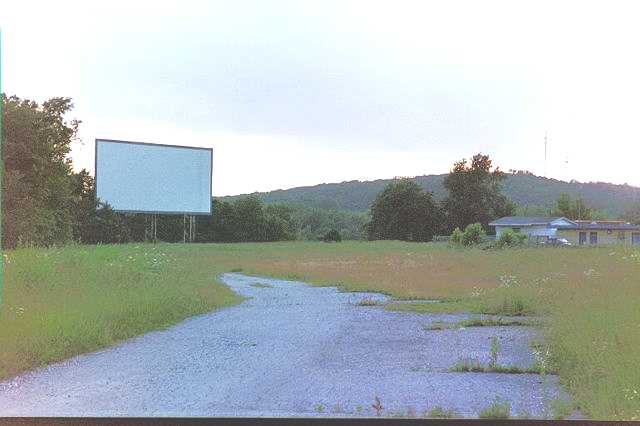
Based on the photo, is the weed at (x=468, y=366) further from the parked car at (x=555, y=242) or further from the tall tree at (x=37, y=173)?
the tall tree at (x=37, y=173)

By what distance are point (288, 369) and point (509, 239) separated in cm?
134

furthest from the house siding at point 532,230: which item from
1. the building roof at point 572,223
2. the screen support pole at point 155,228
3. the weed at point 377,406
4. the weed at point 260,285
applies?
the screen support pole at point 155,228

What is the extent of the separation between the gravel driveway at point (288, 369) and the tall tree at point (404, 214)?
0.42m

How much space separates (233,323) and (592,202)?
2016 millimetres

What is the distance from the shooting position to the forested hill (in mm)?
4270

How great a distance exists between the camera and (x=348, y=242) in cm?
431

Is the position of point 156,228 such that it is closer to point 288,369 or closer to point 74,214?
point 74,214

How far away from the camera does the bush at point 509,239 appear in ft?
14.2

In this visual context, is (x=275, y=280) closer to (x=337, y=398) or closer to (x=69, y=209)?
(x=337, y=398)

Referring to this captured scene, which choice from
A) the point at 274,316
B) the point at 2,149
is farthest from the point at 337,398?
the point at 2,149

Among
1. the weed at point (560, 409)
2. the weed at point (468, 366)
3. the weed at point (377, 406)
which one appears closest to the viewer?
the weed at point (560, 409)

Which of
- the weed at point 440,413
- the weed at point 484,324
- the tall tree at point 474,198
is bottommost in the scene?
the weed at point 440,413

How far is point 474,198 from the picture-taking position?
4.35m

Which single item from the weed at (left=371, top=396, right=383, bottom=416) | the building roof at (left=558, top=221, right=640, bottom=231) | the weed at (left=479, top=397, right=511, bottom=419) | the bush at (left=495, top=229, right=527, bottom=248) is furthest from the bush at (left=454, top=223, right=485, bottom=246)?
the weed at (left=371, top=396, right=383, bottom=416)
